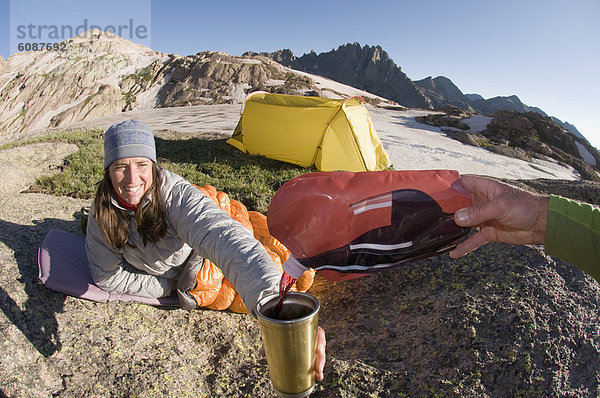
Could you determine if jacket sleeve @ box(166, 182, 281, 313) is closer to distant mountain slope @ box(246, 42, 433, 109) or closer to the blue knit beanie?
the blue knit beanie

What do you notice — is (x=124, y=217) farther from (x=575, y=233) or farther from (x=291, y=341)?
(x=575, y=233)

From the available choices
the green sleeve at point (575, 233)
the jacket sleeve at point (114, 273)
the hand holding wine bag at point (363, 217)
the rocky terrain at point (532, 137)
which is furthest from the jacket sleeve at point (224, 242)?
the rocky terrain at point (532, 137)

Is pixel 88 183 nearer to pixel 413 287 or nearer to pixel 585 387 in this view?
pixel 413 287

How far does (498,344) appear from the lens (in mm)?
2543

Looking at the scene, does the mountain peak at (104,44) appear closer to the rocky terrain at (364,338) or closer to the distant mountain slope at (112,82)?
the distant mountain slope at (112,82)

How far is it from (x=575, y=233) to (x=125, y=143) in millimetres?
2671

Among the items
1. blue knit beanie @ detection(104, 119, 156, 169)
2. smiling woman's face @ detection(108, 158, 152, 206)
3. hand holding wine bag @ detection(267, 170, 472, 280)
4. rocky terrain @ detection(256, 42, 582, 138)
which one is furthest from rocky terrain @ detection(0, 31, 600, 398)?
rocky terrain @ detection(256, 42, 582, 138)

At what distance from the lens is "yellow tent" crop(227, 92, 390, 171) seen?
353 inches

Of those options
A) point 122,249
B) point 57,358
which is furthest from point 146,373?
point 122,249

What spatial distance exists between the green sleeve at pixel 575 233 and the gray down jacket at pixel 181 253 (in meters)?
1.34

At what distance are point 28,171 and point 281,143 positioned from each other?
560cm

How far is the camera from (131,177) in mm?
2473

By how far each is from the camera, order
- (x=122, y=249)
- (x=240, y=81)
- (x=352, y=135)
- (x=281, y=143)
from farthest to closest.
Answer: (x=240, y=81), (x=281, y=143), (x=352, y=135), (x=122, y=249)

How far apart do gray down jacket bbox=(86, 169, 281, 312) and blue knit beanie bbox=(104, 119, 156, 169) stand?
247 mm
